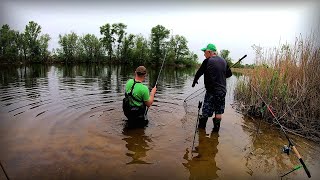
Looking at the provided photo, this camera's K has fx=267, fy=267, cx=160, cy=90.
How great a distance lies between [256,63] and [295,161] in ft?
20.3

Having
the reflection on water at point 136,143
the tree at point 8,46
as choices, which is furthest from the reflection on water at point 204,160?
the tree at point 8,46

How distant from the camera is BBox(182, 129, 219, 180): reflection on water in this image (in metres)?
5.00

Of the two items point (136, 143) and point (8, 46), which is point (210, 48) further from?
point (8, 46)

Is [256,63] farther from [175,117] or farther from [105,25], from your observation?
[105,25]

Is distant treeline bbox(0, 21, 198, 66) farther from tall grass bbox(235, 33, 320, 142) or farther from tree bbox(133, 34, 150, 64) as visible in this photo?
tall grass bbox(235, 33, 320, 142)

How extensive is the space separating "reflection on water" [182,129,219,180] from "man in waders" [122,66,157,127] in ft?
5.72

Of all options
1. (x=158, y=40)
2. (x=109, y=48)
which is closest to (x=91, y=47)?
(x=109, y=48)

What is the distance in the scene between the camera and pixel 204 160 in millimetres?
5633

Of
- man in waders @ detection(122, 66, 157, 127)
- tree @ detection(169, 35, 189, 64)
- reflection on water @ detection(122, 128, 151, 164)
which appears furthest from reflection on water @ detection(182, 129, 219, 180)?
tree @ detection(169, 35, 189, 64)

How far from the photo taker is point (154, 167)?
5172mm

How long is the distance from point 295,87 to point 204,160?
477 centimetres

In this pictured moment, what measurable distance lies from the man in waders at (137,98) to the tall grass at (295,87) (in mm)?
3016

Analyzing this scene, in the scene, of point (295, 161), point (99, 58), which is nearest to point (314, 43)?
point (295, 161)

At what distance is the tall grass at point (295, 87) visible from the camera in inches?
304
